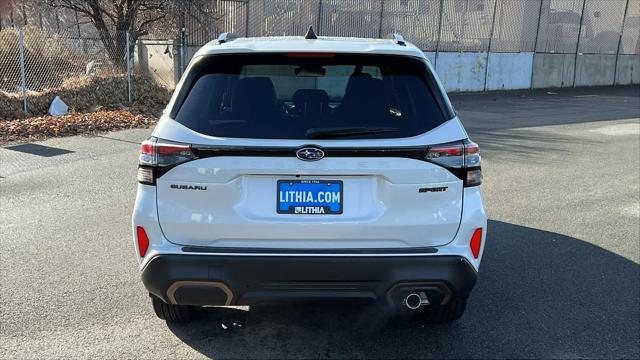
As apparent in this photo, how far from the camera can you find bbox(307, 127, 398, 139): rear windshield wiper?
9.62 feet

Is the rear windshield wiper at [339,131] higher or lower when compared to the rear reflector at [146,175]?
higher

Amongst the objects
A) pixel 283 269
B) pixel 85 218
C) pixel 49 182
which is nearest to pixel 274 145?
pixel 283 269

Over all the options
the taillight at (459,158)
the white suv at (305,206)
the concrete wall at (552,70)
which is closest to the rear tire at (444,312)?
the white suv at (305,206)

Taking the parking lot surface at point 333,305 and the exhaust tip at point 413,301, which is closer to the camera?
the exhaust tip at point 413,301

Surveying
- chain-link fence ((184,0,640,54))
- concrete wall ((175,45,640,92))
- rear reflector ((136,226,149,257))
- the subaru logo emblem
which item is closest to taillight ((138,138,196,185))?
rear reflector ((136,226,149,257))

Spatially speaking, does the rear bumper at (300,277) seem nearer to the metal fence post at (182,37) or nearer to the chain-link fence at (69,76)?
the chain-link fence at (69,76)

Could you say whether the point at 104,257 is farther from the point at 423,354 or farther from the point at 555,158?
the point at 555,158

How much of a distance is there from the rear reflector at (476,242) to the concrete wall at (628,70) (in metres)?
33.1

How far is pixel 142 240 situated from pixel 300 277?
0.89 meters

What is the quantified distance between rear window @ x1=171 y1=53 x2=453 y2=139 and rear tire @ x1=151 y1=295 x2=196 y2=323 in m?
1.19

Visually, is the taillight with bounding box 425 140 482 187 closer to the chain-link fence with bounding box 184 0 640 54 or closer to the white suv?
the white suv

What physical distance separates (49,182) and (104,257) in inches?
128

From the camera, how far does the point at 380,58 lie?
3.20 meters

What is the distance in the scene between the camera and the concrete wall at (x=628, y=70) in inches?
1248
